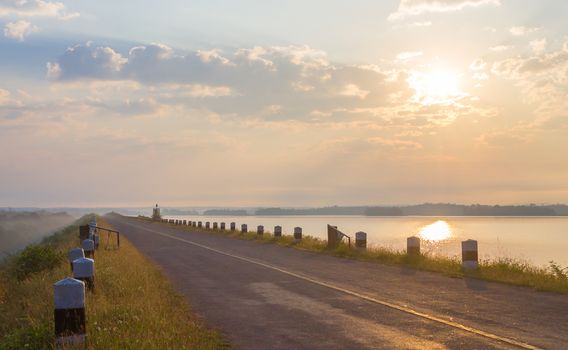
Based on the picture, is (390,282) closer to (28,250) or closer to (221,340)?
(221,340)

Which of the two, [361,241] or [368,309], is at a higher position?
[361,241]

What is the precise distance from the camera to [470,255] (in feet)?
54.7

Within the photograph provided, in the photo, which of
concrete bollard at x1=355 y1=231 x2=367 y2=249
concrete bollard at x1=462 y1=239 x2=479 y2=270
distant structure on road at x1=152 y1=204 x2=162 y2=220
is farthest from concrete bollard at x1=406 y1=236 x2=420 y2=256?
distant structure on road at x1=152 y1=204 x2=162 y2=220

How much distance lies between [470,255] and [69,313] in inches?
502

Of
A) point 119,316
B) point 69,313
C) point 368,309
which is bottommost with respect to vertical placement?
point 368,309

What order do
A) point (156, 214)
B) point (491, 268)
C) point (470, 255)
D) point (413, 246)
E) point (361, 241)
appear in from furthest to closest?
point (156, 214) → point (361, 241) → point (413, 246) → point (470, 255) → point (491, 268)

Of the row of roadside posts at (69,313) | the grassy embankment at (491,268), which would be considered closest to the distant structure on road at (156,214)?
the grassy embankment at (491,268)

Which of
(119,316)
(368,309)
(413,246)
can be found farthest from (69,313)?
(413,246)

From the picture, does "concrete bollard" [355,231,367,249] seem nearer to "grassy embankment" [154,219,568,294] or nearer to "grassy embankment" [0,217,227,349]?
"grassy embankment" [154,219,568,294]

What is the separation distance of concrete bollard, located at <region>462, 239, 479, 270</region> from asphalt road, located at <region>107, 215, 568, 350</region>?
1.18 metres

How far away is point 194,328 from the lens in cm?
872

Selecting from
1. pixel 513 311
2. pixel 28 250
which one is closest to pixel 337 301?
pixel 513 311

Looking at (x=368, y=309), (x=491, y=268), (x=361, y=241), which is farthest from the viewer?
(x=361, y=241)

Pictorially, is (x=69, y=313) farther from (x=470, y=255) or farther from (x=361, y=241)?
(x=361, y=241)
